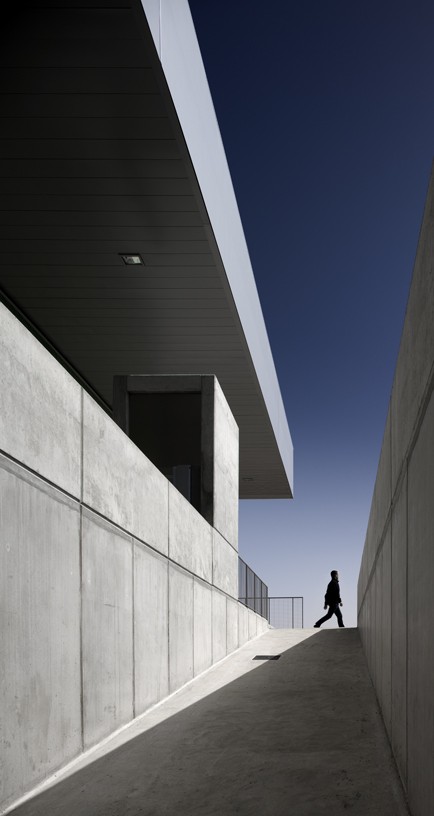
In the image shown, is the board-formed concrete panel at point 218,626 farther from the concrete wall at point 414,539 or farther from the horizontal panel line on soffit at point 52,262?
the concrete wall at point 414,539

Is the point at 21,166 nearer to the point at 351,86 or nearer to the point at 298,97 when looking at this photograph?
the point at 351,86

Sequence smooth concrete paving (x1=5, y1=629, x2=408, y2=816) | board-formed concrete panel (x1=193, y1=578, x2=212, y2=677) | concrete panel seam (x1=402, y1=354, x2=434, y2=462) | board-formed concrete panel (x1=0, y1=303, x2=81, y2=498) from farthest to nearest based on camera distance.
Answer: board-formed concrete panel (x1=193, y1=578, x2=212, y2=677)
smooth concrete paving (x1=5, y1=629, x2=408, y2=816)
board-formed concrete panel (x1=0, y1=303, x2=81, y2=498)
concrete panel seam (x1=402, y1=354, x2=434, y2=462)

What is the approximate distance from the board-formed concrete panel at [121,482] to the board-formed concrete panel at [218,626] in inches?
156

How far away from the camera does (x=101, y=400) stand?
19688 mm

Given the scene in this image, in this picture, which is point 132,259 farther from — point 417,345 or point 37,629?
point 417,345

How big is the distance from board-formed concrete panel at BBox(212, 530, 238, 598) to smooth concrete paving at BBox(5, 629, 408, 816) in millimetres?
3831

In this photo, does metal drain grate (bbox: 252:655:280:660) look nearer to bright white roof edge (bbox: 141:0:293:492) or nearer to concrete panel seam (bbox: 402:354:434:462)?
bright white roof edge (bbox: 141:0:293:492)

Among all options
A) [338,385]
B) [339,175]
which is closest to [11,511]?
[339,175]

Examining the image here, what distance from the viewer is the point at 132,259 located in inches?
469

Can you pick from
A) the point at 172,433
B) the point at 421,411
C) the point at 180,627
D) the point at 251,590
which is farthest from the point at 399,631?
the point at 251,590

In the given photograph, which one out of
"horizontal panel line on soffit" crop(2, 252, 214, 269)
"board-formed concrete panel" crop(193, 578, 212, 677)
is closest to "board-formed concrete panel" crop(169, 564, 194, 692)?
"board-formed concrete panel" crop(193, 578, 212, 677)

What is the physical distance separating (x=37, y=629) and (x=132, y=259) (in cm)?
646

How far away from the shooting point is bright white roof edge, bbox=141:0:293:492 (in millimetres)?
8102

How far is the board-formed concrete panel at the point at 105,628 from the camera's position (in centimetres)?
740
